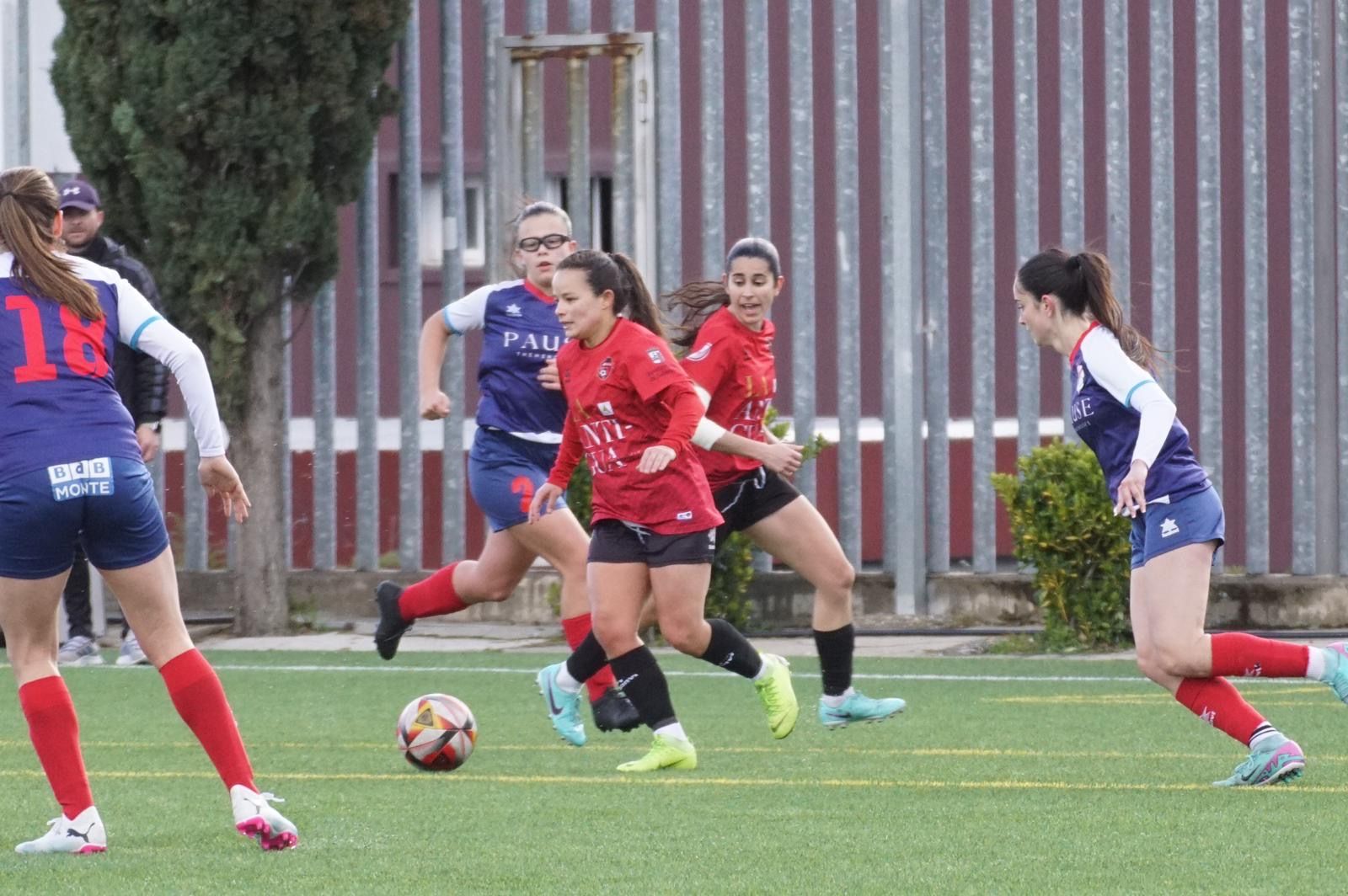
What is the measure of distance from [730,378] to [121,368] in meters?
3.49

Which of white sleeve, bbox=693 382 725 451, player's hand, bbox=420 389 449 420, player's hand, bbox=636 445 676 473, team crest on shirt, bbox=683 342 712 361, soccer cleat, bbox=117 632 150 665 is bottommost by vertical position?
soccer cleat, bbox=117 632 150 665

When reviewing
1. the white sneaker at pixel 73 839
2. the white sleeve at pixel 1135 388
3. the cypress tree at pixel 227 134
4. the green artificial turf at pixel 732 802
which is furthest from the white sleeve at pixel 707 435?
the cypress tree at pixel 227 134

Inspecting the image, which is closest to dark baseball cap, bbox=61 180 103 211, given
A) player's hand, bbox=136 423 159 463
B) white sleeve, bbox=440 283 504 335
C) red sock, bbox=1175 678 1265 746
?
player's hand, bbox=136 423 159 463

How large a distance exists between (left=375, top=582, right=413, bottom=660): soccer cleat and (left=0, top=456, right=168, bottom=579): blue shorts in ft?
13.1

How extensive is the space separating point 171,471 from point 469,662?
14.6ft

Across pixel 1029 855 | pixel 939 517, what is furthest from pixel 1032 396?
pixel 1029 855

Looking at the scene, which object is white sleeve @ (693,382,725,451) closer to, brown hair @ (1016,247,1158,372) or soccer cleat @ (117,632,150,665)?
brown hair @ (1016,247,1158,372)

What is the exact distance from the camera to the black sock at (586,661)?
802cm

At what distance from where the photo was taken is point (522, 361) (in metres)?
8.97

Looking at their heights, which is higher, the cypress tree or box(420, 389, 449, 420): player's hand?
the cypress tree

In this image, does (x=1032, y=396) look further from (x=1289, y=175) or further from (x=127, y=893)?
(x=127, y=893)

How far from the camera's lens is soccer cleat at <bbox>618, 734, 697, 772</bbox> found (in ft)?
24.0

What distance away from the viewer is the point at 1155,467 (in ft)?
22.3

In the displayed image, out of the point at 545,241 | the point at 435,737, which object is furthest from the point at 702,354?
the point at 435,737
